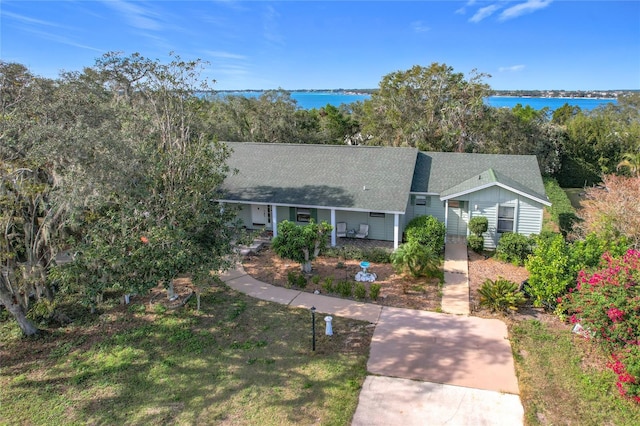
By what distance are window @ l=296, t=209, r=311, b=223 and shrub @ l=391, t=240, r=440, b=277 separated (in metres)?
5.56

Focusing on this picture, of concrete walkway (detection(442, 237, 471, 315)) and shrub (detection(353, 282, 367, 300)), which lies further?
shrub (detection(353, 282, 367, 300))

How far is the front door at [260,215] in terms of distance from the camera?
64.1 feet

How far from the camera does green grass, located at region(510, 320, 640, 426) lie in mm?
7770

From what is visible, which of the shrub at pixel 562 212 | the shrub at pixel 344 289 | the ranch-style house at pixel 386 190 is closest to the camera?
the shrub at pixel 344 289

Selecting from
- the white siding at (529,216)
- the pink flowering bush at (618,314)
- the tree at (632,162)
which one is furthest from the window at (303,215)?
the tree at (632,162)

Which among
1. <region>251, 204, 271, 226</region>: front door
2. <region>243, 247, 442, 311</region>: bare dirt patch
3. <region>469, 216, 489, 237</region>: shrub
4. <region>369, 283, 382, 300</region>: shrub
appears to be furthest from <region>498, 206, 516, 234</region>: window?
<region>251, 204, 271, 226</region>: front door

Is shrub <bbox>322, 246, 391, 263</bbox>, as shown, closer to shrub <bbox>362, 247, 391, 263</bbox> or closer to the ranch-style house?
shrub <bbox>362, 247, 391, 263</bbox>

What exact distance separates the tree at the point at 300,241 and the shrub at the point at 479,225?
6.24m

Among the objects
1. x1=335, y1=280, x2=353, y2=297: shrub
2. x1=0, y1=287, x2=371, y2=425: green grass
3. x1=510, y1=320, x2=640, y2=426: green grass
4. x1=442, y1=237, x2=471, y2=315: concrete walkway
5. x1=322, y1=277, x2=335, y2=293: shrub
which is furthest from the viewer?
x1=322, y1=277, x2=335, y2=293: shrub

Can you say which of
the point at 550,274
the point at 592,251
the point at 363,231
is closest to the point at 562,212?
the point at 592,251

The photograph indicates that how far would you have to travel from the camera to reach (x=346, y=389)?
870 cm

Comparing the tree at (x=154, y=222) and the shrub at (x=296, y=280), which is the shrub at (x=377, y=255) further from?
the tree at (x=154, y=222)

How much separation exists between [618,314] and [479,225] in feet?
27.2

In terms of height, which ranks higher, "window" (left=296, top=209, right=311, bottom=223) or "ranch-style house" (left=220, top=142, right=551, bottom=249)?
"ranch-style house" (left=220, top=142, right=551, bottom=249)
